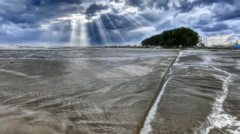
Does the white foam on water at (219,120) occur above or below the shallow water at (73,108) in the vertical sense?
below

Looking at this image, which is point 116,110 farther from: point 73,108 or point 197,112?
point 197,112

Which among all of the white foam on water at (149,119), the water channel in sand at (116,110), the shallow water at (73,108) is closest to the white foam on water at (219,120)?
the water channel in sand at (116,110)

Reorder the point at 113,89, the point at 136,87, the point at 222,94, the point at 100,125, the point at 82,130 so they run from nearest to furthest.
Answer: the point at 82,130 < the point at 100,125 < the point at 222,94 < the point at 113,89 < the point at 136,87

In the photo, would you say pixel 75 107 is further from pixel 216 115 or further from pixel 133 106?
pixel 216 115

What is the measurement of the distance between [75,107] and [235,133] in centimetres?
199

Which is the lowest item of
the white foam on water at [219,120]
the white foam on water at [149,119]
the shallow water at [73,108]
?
the white foam on water at [219,120]

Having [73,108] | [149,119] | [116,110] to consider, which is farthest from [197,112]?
[73,108]

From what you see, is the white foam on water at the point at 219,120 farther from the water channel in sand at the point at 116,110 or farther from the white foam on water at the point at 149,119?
the white foam on water at the point at 149,119

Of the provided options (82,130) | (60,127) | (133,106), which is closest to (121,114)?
(133,106)

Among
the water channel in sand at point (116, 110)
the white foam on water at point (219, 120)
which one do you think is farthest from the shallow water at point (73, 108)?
the white foam on water at point (219, 120)

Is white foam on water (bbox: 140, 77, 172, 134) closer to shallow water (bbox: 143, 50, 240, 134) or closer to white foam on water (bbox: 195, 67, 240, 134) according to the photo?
shallow water (bbox: 143, 50, 240, 134)

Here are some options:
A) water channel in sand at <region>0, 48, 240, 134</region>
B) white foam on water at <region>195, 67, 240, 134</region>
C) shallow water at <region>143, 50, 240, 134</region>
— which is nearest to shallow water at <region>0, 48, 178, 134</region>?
water channel in sand at <region>0, 48, 240, 134</region>

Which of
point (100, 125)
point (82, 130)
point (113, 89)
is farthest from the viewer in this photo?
point (113, 89)

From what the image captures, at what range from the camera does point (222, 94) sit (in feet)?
11.5
